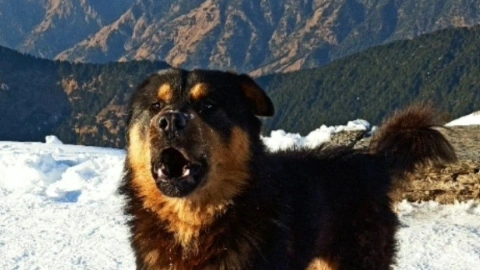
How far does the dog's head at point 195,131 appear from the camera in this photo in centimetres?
426

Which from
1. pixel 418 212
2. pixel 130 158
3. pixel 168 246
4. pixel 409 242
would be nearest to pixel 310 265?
pixel 168 246

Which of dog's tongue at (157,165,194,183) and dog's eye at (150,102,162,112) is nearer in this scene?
dog's tongue at (157,165,194,183)

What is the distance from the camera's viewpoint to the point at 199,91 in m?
4.54

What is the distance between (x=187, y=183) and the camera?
4.27m

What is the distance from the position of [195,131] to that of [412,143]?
2664mm

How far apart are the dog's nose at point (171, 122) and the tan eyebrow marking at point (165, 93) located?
375mm

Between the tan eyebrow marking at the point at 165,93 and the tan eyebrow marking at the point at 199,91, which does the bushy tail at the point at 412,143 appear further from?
the tan eyebrow marking at the point at 165,93

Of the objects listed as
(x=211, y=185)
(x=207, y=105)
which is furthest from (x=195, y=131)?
(x=211, y=185)

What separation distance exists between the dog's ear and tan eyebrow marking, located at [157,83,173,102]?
20.2 inches

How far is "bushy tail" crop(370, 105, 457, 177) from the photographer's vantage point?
20.3 ft

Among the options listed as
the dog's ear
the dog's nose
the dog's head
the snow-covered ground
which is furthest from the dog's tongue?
the snow-covered ground

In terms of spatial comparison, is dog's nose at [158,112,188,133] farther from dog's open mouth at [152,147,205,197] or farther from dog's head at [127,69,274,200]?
dog's open mouth at [152,147,205,197]

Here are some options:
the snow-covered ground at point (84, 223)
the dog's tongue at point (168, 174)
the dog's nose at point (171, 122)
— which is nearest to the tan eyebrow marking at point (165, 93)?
the dog's nose at point (171, 122)

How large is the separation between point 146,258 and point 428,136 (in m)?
2.83
